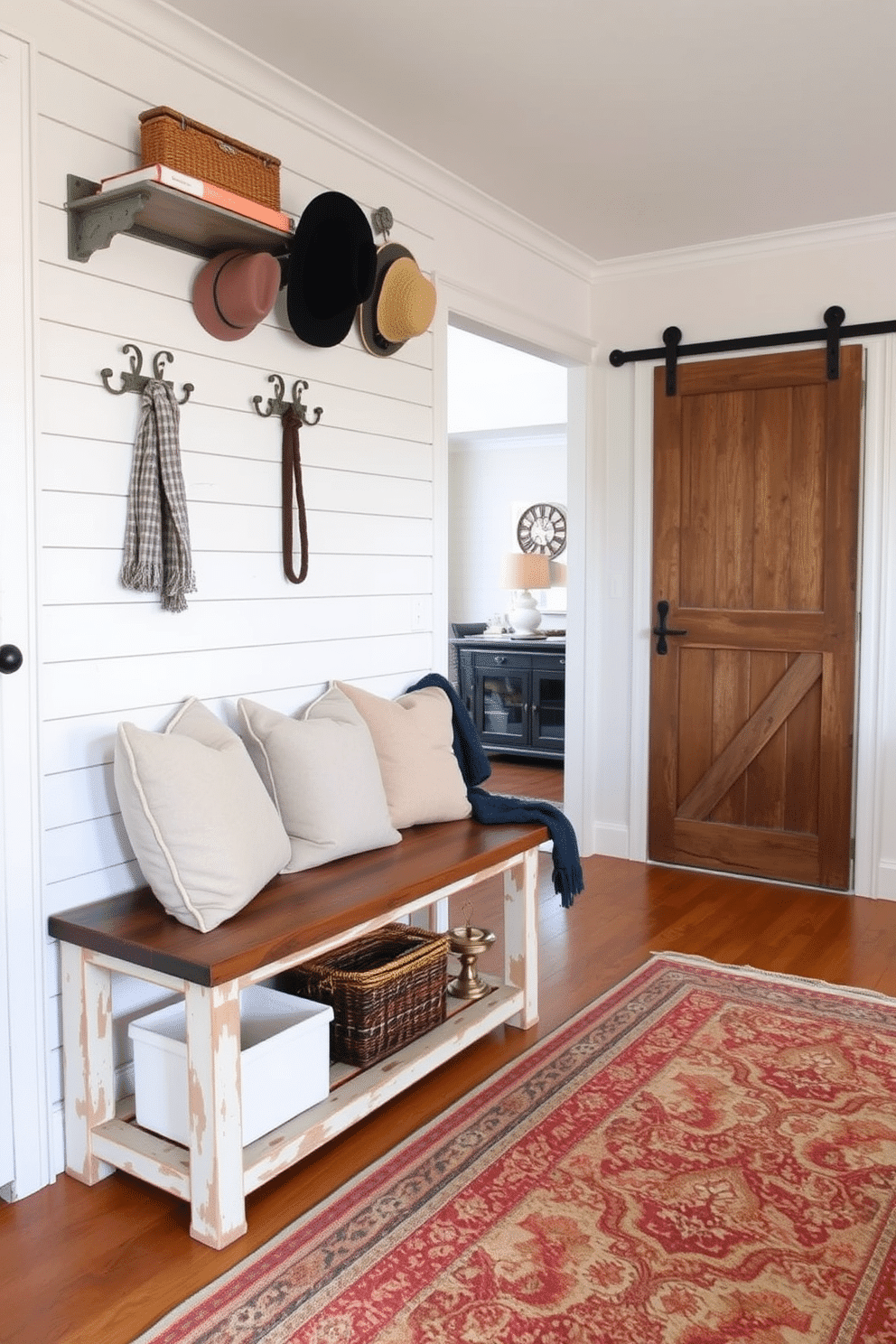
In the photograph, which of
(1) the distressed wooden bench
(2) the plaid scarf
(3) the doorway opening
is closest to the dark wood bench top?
(1) the distressed wooden bench

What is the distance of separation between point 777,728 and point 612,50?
2.68 m

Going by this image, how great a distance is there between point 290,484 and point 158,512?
55 cm

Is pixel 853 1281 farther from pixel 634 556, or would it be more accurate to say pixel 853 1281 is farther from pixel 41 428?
pixel 634 556

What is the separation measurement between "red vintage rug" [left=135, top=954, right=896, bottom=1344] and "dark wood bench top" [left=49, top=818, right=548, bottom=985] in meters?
0.53

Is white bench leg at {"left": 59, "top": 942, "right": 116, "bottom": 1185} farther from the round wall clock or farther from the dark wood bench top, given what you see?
the round wall clock

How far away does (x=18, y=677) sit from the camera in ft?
7.47

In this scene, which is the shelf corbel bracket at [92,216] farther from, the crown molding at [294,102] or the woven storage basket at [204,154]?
the crown molding at [294,102]

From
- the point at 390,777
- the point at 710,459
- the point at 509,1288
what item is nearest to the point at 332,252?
the point at 390,777

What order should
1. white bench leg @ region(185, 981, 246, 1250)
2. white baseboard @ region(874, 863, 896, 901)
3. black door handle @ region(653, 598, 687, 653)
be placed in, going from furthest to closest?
black door handle @ region(653, 598, 687, 653) < white baseboard @ region(874, 863, 896, 901) < white bench leg @ region(185, 981, 246, 1250)

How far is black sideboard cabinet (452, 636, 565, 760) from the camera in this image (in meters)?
7.21

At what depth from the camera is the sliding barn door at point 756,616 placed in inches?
173

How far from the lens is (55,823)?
7.84ft

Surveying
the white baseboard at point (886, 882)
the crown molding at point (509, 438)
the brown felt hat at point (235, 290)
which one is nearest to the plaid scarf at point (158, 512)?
the brown felt hat at point (235, 290)

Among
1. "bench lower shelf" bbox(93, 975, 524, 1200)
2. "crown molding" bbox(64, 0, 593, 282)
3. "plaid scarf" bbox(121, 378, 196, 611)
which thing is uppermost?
"crown molding" bbox(64, 0, 593, 282)
